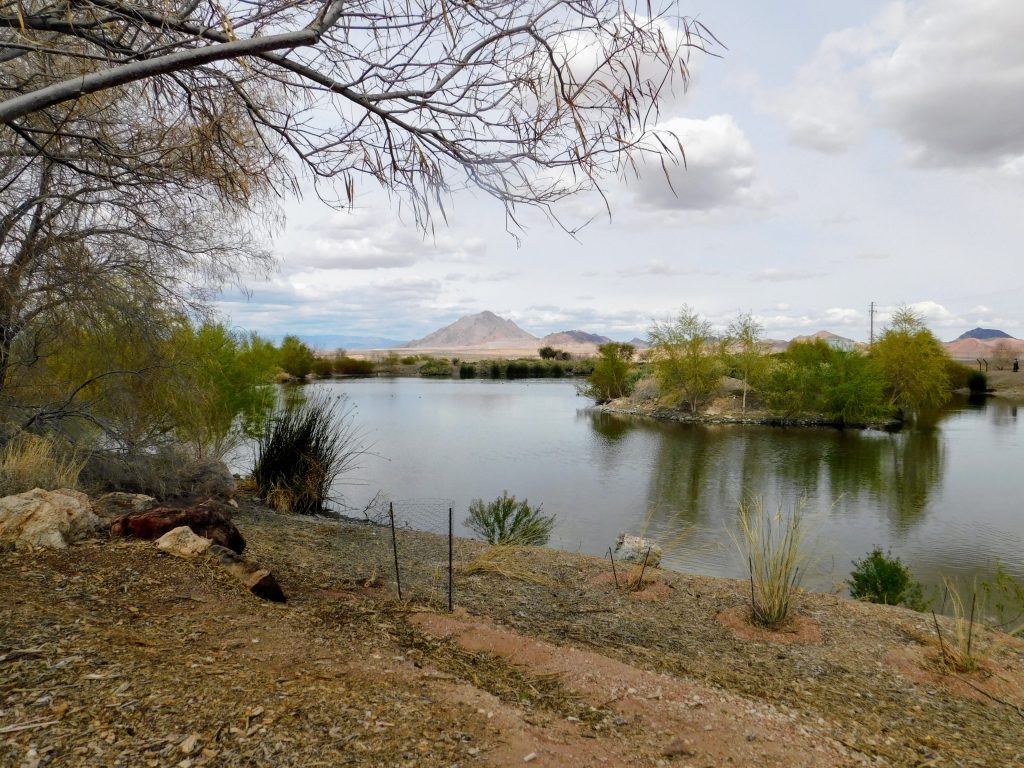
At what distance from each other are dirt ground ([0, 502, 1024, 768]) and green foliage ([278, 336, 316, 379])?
1450 inches

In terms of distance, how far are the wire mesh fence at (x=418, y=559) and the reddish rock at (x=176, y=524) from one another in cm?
→ 109

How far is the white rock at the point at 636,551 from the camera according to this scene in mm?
6961

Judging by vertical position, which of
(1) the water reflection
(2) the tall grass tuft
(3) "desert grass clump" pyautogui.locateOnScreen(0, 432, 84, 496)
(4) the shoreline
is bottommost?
(1) the water reflection

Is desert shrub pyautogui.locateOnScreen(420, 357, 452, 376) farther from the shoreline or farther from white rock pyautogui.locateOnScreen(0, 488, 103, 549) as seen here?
white rock pyautogui.locateOnScreen(0, 488, 103, 549)

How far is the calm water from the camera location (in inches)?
364

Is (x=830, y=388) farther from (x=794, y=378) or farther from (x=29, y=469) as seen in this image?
(x=29, y=469)

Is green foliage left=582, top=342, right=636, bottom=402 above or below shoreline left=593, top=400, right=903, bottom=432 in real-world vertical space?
above

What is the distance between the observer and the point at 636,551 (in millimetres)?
7277

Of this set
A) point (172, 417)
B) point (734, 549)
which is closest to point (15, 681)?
point (172, 417)

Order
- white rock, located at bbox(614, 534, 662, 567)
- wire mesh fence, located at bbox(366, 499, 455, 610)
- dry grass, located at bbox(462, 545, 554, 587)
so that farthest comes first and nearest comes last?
white rock, located at bbox(614, 534, 662, 567) < dry grass, located at bbox(462, 545, 554, 587) < wire mesh fence, located at bbox(366, 499, 455, 610)

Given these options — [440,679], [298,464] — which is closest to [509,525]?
[298,464]

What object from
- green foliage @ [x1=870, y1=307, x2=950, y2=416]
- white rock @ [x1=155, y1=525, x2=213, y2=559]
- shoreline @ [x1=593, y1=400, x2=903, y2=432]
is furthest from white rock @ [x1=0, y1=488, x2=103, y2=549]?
green foliage @ [x1=870, y1=307, x2=950, y2=416]

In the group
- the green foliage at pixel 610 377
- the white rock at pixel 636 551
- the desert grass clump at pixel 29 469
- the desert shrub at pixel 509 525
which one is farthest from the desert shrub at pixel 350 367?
the desert grass clump at pixel 29 469

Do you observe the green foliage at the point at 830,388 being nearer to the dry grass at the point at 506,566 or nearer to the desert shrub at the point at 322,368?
the dry grass at the point at 506,566
